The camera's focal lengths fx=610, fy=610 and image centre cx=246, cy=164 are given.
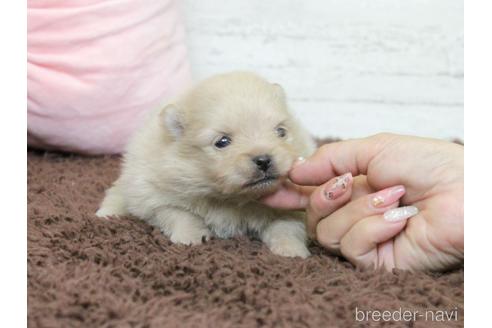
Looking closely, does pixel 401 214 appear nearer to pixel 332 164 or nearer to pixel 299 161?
pixel 332 164

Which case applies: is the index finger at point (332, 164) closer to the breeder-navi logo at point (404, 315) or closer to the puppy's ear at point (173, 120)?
the puppy's ear at point (173, 120)

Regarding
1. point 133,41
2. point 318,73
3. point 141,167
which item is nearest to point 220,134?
point 141,167

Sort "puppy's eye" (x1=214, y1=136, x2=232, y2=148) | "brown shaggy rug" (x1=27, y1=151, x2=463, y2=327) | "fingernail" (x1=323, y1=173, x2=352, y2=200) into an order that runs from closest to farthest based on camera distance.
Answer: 1. "brown shaggy rug" (x1=27, y1=151, x2=463, y2=327)
2. "fingernail" (x1=323, y1=173, x2=352, y2=200)
3. "puppy's eye" (x1=214, y1=136, x2=232, y2=148)

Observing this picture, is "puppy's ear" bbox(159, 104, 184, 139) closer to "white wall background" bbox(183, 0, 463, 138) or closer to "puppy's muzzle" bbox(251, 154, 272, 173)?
"puppy's muzzle" bbox(251, 154, 272, 173)

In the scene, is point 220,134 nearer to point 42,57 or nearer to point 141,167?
point 141,167

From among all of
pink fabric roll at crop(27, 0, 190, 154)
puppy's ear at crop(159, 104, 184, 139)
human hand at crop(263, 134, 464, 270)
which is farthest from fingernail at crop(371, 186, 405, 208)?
pink fabric roll at crop(27, 0, 190, 154)

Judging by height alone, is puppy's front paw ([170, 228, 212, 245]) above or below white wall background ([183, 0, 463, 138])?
below
